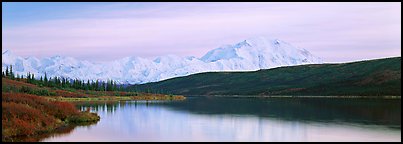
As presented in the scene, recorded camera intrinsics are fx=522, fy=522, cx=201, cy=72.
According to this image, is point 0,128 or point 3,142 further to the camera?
point 0,128

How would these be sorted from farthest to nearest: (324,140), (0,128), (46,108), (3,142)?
(46,108) < (324,140) < (0,128) < (3,142)

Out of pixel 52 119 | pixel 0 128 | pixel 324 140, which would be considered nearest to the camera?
pixel 0 128

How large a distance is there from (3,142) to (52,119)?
43.4ft

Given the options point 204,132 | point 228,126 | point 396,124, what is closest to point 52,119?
point 204,132

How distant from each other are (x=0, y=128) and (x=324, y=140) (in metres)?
25.1

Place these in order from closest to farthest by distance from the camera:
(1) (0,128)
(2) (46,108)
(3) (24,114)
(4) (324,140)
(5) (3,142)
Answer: (5) (3,142)
(1) (0,128)
(4) (324,140)
(3) (24,114)
(2) (46,108)

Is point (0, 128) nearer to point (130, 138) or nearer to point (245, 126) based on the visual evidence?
point (130, 138)

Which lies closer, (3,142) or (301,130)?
(3,142)

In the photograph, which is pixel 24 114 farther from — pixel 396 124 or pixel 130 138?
pixel 396 124

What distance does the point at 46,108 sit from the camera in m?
53.9

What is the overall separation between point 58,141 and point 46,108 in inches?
596

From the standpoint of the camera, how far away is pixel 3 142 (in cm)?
3666

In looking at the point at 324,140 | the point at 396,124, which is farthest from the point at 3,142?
the point at 396,124

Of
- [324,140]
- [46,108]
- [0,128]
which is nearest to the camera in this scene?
[0,128]
